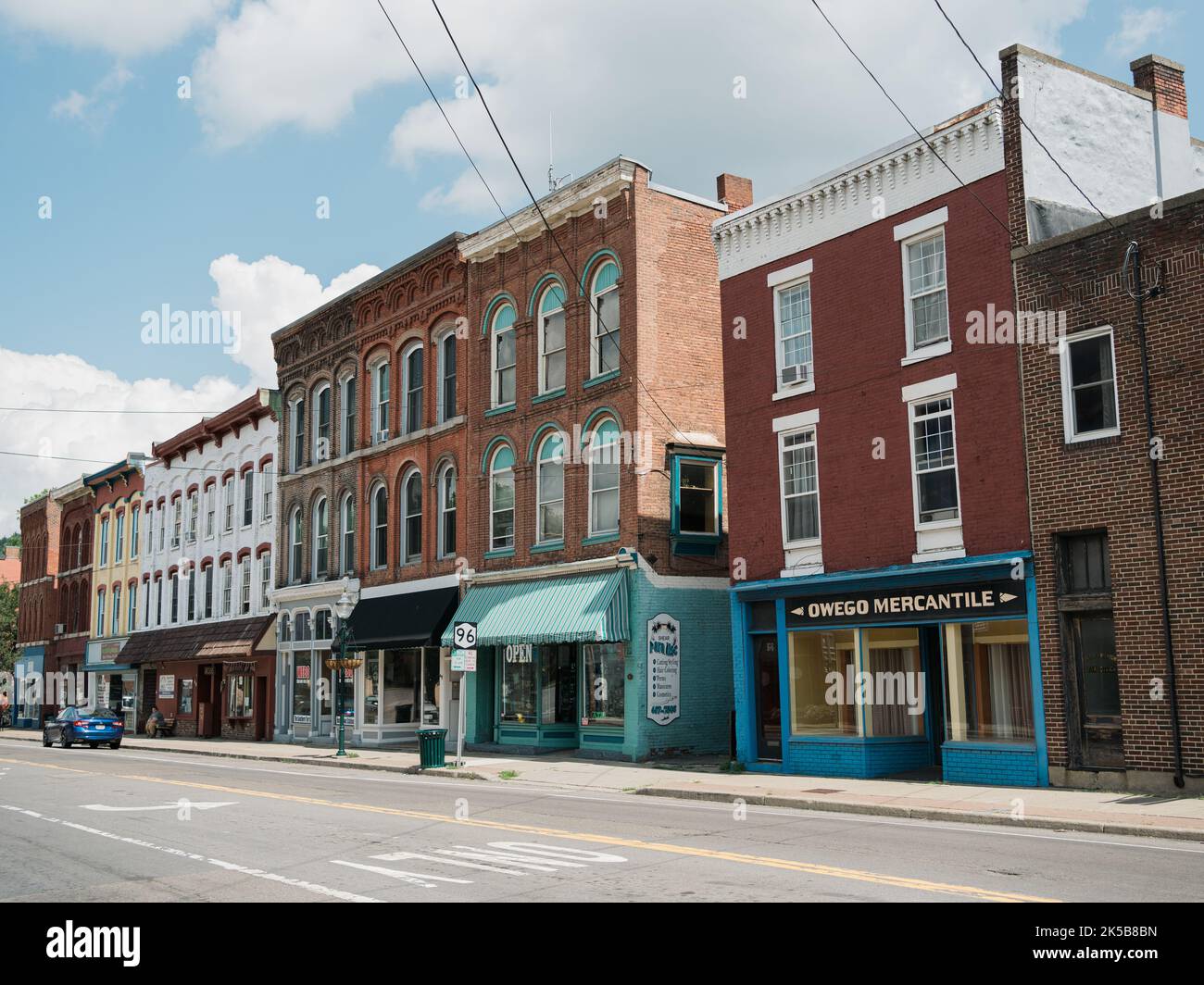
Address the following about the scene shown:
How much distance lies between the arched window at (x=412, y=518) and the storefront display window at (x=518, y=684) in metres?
5.65

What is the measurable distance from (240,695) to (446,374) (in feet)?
55.5

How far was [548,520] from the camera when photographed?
93.4 ft

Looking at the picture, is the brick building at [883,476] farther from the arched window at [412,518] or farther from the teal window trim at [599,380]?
the arched window at [412,518]

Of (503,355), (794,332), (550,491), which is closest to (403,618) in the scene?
(550,491)

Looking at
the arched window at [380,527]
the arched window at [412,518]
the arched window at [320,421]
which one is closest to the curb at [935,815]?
the arched window at [412,518]

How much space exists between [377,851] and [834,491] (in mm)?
11963

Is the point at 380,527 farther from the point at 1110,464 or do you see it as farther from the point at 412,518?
the point at 1110,464

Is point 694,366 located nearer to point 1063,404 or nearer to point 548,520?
point 548,520

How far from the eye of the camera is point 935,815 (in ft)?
49.4

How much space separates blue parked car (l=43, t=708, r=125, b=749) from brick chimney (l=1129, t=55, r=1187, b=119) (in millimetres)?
34851

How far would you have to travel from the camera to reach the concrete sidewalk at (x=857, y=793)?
13.8m

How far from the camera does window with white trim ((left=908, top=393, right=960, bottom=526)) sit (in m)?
19.3

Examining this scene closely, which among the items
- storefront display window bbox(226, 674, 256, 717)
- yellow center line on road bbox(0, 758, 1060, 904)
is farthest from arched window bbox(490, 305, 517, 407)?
storefront display window bbox(226, 674, 256, 717)
